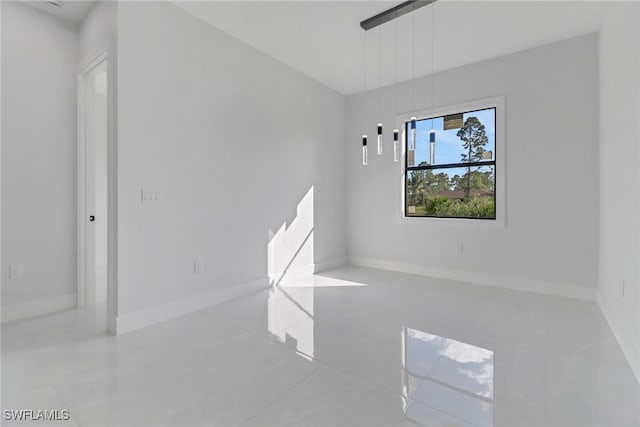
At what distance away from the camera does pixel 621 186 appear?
2389 millimetres

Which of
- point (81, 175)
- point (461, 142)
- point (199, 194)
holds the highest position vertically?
point (461, 142)

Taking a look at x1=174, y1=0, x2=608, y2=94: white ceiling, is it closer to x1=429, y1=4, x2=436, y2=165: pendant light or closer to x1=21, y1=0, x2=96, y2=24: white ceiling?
x1=429, y1=4, x2=436, y2=165: pendant light

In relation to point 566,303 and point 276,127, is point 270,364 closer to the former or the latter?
point 276,127

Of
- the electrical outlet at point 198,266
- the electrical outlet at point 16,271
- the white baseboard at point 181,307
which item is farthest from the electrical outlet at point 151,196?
the electrical outlet at point 16,271

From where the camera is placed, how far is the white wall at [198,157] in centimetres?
264

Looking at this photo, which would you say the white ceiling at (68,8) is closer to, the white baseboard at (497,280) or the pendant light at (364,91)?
the pendant light at (364,91)

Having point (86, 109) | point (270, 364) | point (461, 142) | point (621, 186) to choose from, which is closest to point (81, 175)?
point (86, 109)

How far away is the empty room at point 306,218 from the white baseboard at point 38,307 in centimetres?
3

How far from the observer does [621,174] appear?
2391 millimetres

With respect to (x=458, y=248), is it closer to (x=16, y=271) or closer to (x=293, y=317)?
(x=293, y=317)

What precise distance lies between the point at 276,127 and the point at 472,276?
317 cm

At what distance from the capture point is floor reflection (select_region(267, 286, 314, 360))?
2.40m

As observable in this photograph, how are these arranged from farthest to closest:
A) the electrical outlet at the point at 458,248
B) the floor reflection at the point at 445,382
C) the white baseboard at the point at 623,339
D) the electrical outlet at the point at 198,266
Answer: the electrical outlet at the point at 458,248 → the electrical outlet at the point at 198,266 → the white baseboard at the point at 623,339 → the floor reflection at the point at 445,382

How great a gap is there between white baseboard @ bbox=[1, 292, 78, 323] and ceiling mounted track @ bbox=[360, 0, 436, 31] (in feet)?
13.2
